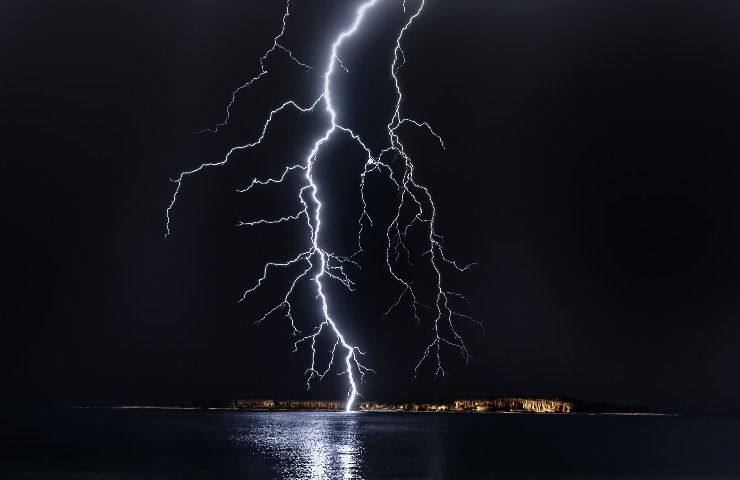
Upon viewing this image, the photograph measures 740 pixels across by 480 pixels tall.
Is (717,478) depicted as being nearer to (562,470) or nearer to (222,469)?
(562,470)

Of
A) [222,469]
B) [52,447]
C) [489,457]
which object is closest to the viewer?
[222,469]

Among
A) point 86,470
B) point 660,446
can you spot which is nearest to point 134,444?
point 86,470

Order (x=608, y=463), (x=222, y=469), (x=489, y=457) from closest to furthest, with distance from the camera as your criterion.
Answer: (x=222, y=469), (x=608, y=463), (x=489, y=457)

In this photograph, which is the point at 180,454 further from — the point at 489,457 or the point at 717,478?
the point at 717,478

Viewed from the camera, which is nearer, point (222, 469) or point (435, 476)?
point (435, 476)

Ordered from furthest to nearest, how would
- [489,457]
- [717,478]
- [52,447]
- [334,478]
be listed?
1. [52,447]
2. [489,457]
3. [717,478]
4. [334,478]

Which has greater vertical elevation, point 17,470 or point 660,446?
point 660,446

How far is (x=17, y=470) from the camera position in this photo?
20.2 meters

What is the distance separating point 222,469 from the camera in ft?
67.4

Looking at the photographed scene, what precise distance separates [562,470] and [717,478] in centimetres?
357

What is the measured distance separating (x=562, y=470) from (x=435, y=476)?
12.4 ft

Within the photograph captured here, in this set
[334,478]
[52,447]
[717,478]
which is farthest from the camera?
[52,447]

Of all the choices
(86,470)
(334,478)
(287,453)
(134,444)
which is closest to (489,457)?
(287,453)

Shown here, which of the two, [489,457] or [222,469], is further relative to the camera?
[489,457]
